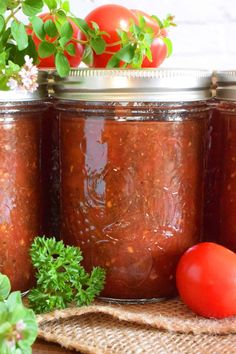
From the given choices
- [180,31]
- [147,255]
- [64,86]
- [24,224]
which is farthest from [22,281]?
[180,31]

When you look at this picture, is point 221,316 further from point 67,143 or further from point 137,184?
point 67,143

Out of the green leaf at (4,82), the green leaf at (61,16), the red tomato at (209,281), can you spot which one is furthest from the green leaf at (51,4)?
the red tomato at (209,281)

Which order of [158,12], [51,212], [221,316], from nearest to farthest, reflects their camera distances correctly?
A: [221,316] < [51,212] < [158,12]

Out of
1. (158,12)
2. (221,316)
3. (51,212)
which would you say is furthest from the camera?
(158,12)

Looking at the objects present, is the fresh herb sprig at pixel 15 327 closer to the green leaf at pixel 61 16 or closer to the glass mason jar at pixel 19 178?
the glass mason jar at pixel 19 178

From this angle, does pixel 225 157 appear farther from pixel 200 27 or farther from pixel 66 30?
pixel 200 27

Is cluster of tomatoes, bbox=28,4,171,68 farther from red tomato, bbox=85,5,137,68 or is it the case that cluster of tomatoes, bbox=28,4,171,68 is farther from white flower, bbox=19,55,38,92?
white flower, bbox=19,55,38,92

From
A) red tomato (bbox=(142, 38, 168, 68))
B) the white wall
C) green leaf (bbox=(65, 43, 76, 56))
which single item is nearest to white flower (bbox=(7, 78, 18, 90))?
green leaf (bbox=(65, 43, 76, 56))

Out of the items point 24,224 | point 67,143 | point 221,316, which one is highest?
point 67,143
